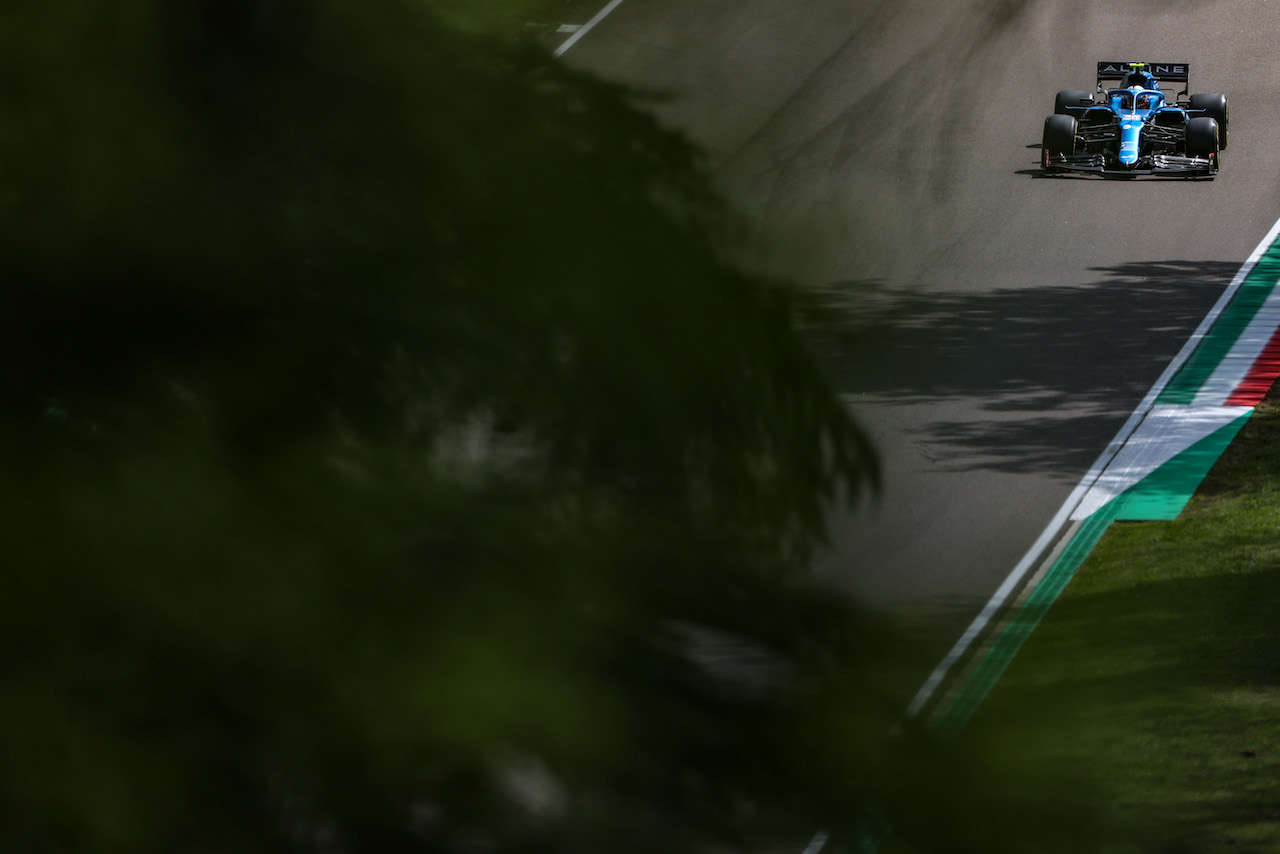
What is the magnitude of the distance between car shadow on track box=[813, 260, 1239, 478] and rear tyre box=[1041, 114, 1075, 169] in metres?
2.59

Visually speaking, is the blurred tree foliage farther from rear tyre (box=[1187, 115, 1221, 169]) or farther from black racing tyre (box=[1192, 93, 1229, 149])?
black racing tyre (box=[1192, 93, 1229, 149])

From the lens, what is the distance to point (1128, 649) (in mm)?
1229

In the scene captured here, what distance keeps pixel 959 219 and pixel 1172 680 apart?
1478 cm

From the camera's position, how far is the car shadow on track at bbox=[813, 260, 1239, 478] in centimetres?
1248

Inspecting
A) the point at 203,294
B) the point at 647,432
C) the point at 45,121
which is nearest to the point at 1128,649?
the point at 647,432

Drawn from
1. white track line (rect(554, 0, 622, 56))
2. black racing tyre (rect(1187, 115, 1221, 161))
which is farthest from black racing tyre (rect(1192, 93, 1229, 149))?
white track line (rect(554, 0, 622, 56))

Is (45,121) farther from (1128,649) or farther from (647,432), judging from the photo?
(1128,649)

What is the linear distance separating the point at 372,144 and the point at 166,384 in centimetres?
17

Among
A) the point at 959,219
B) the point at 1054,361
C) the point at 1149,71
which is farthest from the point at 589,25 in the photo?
the point at 1149,71

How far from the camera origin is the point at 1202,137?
1870cm

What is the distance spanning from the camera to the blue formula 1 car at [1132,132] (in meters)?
18.5

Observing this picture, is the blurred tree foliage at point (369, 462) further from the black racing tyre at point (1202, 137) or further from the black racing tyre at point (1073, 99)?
the black racing tyre at point (1073, 99)

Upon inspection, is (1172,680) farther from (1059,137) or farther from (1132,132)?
(1132,132)

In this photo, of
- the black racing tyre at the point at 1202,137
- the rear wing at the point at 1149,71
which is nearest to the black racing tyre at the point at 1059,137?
the rear wing at the point at 1149,71
